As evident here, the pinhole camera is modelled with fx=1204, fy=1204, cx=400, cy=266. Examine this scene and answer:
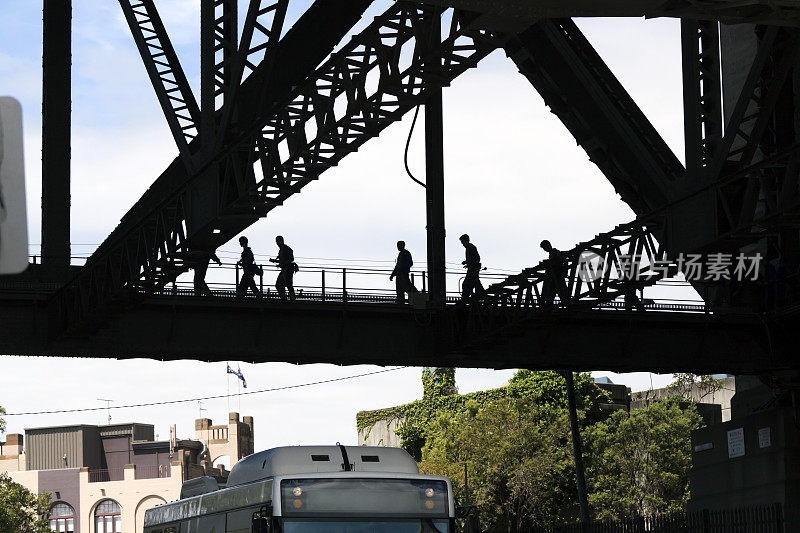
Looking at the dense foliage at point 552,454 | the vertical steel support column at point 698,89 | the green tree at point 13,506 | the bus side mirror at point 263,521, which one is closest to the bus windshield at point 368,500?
the bus side mirror at point 263,521

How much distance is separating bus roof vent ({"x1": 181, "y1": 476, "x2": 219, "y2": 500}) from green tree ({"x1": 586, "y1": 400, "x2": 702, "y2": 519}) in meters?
41.4

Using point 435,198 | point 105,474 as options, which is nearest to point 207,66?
point 435,198

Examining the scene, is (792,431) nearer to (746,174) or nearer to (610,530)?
(610,530)

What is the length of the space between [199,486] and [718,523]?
36.3 ft

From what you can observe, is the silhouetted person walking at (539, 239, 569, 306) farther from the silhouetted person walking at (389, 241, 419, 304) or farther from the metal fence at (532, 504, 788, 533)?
the metal fence at (532, 504, 788, 533)

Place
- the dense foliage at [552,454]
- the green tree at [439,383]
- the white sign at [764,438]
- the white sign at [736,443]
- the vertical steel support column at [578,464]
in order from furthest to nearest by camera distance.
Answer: the green tree at [439,383] → the dense foliage at [552,454] → the vertical steel support column at [578,464] → the white sign at [736,443] → the white sign at [764,438]

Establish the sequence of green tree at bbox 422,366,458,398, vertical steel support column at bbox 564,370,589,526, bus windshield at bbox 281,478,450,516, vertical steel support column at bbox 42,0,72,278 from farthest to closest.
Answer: green tree at bbox 422,366,458,398, vertical steel support column at bbox 564,370,589,526, vertical steel support column at bbox 42,0,72,278, bus windshield at bbox 281,478,450,516

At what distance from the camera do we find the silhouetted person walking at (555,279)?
933 inches

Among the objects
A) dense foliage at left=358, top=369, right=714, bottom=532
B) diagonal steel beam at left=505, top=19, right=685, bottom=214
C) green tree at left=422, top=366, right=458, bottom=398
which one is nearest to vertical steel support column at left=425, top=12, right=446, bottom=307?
diagonal steel beam at left=505, top=19, right=685, bottom=214

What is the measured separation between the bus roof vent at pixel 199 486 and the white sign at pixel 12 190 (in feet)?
39.9

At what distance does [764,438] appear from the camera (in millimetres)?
26625

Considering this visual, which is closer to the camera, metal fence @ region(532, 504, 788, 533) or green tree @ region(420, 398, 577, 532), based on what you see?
metal fence @ region(532, 504, 788, 533)

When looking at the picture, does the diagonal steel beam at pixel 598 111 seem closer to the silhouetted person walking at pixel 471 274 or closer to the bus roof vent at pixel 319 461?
the silhouetted person walking at pixel 471 274

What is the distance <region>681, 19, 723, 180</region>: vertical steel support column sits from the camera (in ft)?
65.1
